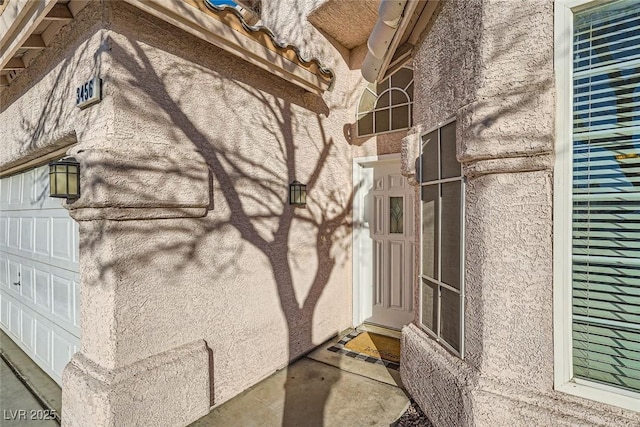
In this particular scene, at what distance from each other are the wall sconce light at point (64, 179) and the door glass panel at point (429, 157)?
3.31 m

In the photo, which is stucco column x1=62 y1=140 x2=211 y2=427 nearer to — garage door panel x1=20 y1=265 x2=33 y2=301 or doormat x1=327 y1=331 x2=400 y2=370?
doormat x1=327 y1=331 x2=400 y2=370

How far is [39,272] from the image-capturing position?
4.36m

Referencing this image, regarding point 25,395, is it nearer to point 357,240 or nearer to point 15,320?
point 15,320

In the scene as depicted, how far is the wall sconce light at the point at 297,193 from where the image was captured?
4.30 m

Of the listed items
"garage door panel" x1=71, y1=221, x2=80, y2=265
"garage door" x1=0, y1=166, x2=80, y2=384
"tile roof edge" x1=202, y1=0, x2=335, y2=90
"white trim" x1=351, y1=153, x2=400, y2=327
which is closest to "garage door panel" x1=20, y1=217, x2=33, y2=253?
"garage door" x1=0, y1=166, x2=80, y2=384

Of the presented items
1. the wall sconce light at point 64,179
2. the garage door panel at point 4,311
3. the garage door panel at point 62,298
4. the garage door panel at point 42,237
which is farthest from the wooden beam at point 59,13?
the garage door panel at point 4,311

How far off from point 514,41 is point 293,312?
3875 millimetres

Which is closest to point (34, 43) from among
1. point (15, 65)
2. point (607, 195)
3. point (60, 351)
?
point (15, 65)

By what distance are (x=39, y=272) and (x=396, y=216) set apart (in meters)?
5.40

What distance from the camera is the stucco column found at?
2.57m

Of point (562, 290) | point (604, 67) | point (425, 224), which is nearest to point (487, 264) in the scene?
point (562, 290)

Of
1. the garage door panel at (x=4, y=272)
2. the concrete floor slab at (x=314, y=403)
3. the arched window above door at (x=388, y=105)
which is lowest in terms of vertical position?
the concrete floor slab at (x=314, y=403)

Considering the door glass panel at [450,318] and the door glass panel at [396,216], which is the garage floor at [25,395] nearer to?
the door glass panel at [450,318]

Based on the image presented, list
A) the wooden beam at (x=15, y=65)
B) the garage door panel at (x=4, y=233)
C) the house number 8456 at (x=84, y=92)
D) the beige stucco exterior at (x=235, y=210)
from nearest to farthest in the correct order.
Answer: the beige stucco exterior at (x=235, y=210) → the house number 8456 at (x=84, y=92) → the wooden beam at (x=15, y=65) → the garage door panel at (x=4, y=233)
